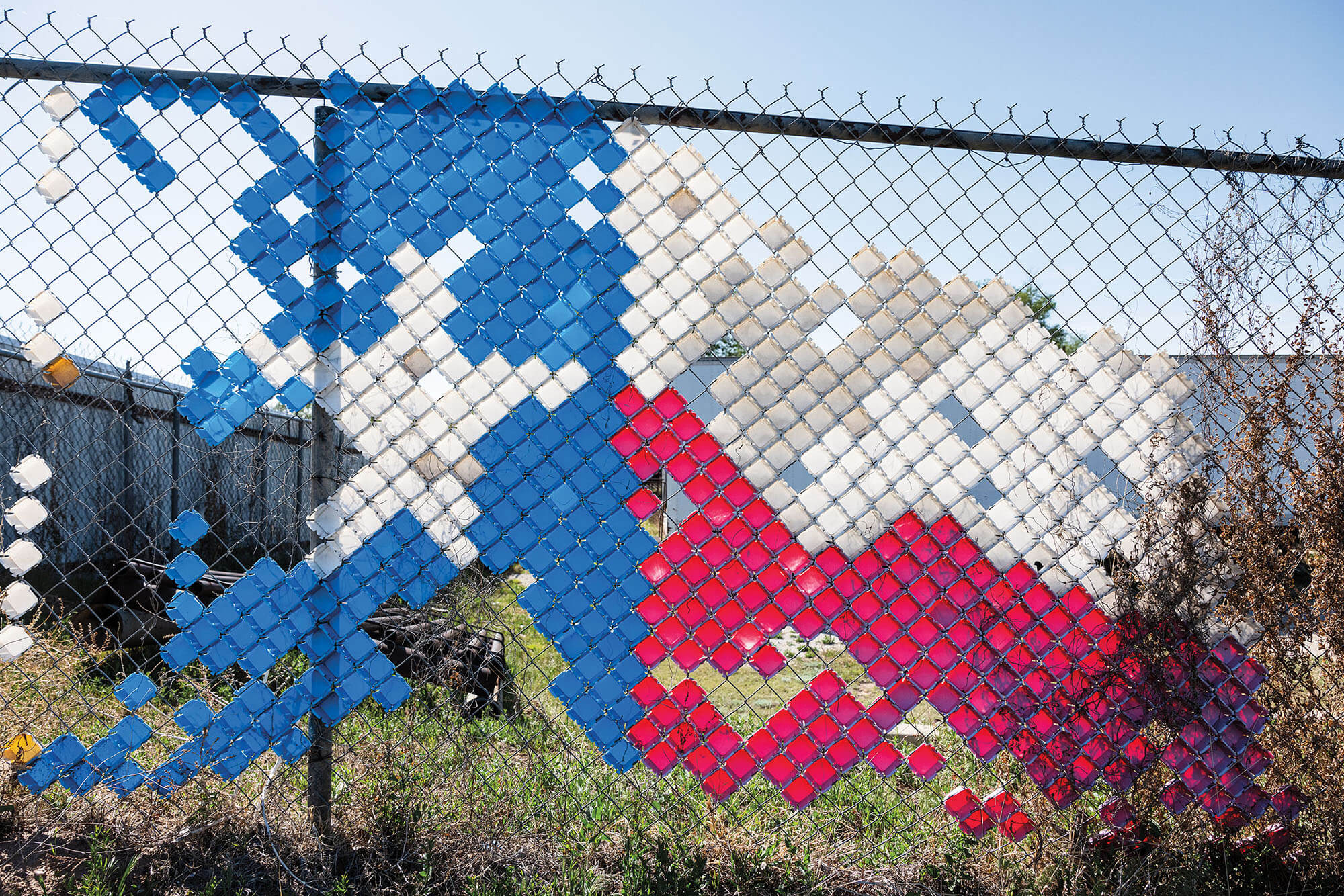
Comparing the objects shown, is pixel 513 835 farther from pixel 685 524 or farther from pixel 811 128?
pixel 811 128

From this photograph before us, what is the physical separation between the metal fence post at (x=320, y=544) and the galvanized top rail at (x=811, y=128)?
6.7 inches

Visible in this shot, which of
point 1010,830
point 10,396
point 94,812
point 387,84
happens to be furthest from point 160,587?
point 1010,830

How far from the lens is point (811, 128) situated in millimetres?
2164

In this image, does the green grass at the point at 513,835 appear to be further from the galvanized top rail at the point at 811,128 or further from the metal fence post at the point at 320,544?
the galvanized top rail at the point at 811,128

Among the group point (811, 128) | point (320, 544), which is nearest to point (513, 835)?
point (320, 544)

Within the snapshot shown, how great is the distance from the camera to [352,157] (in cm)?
212

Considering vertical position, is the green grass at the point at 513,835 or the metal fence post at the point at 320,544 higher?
the metal fence post at the point at 320,544

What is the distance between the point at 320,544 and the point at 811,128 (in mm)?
1843

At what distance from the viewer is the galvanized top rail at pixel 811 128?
2.12 metres

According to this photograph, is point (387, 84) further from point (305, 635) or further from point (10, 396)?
point (10, 396)

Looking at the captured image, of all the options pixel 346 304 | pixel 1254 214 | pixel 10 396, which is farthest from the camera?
pixel 10 396

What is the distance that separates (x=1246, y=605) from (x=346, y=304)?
108 inches

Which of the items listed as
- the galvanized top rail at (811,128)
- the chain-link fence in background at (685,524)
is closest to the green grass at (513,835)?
the chain-link fence in background at (685,524)

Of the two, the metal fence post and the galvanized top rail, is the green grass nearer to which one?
the metal fence post
